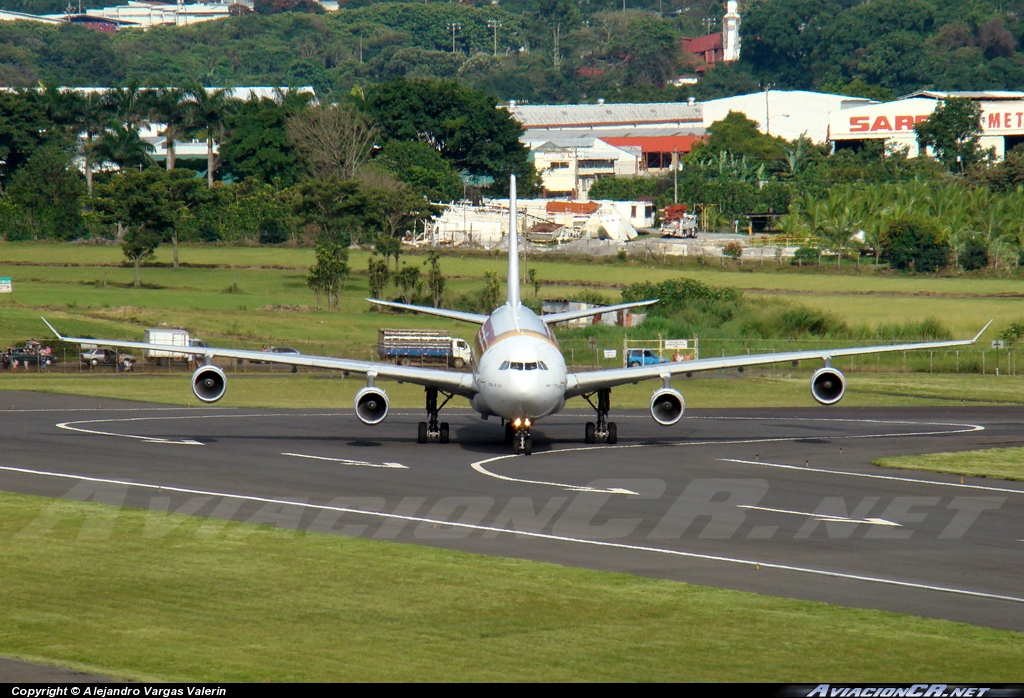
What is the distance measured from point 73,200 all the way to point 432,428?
141707mm

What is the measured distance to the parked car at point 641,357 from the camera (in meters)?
86.7

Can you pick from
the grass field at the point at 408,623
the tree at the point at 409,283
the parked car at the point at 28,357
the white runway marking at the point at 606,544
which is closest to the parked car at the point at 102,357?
the parked car at the point at 28,357

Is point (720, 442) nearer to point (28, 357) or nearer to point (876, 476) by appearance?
point (876, 476)

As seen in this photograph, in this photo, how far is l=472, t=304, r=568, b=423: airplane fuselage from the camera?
42719 mm

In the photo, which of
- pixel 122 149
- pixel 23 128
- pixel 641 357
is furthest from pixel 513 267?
pixel 23 128

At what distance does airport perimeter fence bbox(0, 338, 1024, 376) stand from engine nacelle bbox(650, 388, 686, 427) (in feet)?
132

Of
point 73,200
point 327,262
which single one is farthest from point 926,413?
point 73,200

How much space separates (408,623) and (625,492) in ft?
51.9

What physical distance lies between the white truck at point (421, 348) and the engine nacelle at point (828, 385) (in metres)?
47.1

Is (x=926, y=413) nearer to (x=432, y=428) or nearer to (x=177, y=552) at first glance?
(x=432, y=428)

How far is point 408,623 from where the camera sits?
2373 centimetres

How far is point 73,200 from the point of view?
586 ft

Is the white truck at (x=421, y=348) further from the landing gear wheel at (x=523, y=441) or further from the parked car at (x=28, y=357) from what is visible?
the landing gear wheel at (x=523, y=441)

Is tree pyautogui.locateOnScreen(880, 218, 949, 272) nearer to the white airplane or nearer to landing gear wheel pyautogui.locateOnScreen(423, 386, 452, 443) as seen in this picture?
the white airplane
